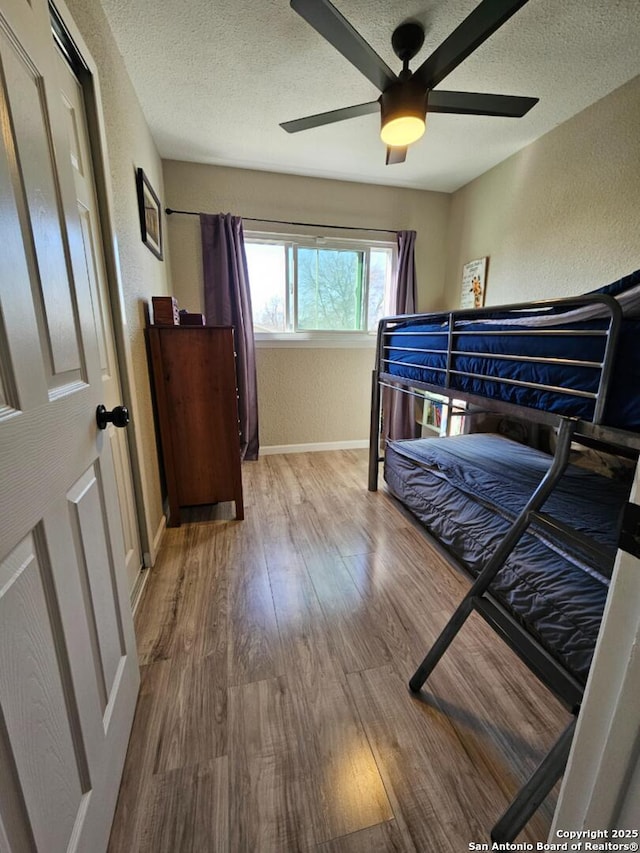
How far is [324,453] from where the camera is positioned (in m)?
3.54

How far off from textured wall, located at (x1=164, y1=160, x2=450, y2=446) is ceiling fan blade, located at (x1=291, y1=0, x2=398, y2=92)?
1.71 meters

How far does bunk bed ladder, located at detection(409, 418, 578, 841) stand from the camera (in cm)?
77

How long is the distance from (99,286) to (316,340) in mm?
2158

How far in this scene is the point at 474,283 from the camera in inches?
124

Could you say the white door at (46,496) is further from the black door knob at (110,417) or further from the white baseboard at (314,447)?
the white baseboard at (314,447)

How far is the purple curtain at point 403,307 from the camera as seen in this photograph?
3264 mm

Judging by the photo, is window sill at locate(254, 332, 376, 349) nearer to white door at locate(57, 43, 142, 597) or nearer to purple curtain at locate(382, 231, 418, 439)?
purple curtain at locate(382, 231, 418, 439)

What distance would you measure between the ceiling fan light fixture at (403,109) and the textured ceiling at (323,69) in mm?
332

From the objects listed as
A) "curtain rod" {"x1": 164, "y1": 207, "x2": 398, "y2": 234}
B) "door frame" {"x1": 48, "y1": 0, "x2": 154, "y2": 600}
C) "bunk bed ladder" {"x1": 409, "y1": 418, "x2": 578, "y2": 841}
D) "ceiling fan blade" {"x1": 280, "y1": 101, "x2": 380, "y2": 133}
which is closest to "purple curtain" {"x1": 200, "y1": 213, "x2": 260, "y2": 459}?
"curtain rod" {"x1": 164, "y1": 207, "x2": 398, "y2": 234}

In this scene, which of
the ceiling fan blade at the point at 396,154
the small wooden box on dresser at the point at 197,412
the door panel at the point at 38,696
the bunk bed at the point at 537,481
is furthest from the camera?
the small wooden box on dresser at the point at 197,412

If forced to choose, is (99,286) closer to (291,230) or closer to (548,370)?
(548,370)

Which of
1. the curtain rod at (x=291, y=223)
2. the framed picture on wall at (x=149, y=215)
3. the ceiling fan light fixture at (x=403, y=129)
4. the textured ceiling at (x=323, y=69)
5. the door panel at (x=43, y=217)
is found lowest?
the door panel at (x=43, y=217)

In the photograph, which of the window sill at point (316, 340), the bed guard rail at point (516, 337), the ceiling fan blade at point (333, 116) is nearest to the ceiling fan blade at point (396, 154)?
the ceiling fan blade at point (333, 116)

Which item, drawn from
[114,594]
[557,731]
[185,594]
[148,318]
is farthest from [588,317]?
[148,318]
